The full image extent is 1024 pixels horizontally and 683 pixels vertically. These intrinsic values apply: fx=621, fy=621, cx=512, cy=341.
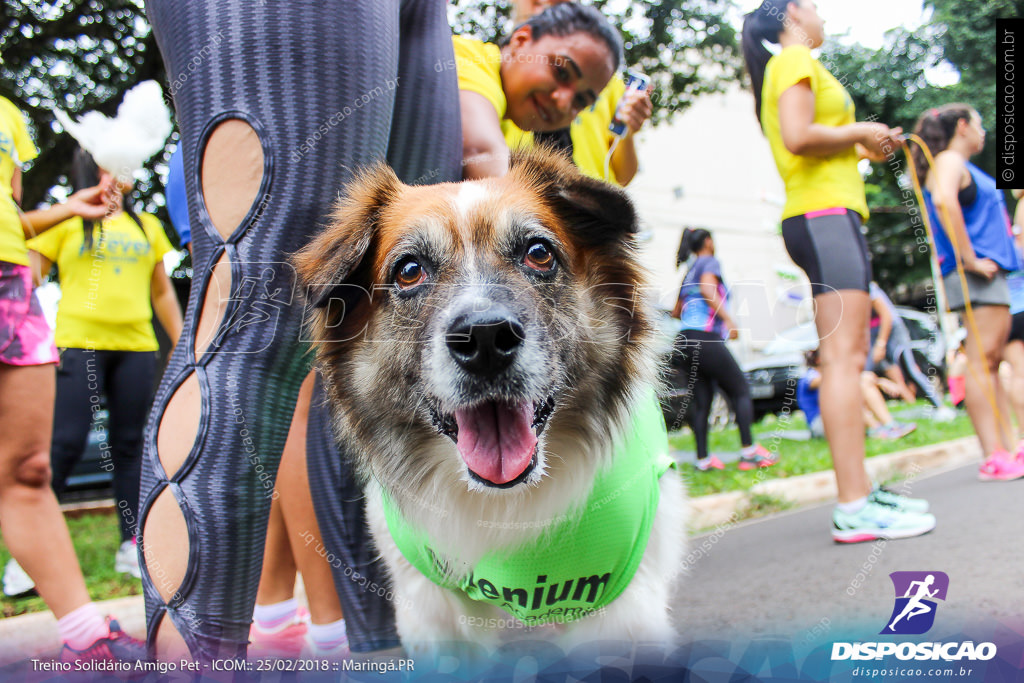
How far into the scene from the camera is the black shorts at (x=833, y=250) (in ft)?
8.57

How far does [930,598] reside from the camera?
169 centimetres

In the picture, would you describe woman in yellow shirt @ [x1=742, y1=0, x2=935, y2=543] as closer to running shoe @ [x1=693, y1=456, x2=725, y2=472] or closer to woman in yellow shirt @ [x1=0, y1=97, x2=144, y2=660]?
running shoe @ [x1=693, y1=456, x2=725, y2=472]

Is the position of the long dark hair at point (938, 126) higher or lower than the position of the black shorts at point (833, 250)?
higher

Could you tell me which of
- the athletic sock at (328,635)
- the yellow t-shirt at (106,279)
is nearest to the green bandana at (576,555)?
the athletic sock at (328,635)

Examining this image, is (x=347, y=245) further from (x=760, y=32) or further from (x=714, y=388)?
(x=714, y=388)

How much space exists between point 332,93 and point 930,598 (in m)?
1.98

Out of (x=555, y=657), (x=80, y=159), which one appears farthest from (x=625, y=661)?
(x=80, y=159)

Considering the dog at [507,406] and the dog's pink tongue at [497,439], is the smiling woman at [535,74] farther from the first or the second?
the dog's pink tongue at [497,439]

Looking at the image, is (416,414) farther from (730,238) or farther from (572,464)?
(730,238)

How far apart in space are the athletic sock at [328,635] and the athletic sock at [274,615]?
0.22 meters

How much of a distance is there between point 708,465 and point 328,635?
365cm

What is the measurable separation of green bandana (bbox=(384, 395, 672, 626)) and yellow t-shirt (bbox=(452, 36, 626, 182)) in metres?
0.83

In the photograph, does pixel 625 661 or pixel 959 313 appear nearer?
pixel 625 661

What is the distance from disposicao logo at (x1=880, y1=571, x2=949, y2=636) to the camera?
154 centimetres
